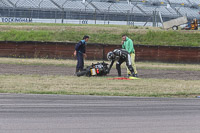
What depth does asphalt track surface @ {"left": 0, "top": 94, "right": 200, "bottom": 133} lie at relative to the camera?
610cm

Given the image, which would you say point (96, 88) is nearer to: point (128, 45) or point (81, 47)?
point (128, 45)

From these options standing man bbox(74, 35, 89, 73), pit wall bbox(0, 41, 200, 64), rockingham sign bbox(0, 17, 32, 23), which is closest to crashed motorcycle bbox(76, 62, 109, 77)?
standing man bbox(74, 35, 89, 73)

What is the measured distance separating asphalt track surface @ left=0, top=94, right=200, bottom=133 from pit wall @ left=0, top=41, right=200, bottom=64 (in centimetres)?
1601

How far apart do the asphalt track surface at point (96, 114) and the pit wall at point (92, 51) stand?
1601 cm

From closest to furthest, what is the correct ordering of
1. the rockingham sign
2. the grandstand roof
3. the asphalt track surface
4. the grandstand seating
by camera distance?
the asphalt track surface, the rockingham sign, the grandstand seating, the grandstand roof

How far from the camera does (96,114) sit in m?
7.33

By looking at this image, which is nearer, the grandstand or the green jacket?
the green jacket

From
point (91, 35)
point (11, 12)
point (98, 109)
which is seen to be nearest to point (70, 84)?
point (98, 109)

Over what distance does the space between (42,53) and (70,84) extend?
13.5 metres

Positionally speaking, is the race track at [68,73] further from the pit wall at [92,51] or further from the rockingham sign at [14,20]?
the rockingham sign at [14,20]

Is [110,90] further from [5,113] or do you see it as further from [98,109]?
[5,113]

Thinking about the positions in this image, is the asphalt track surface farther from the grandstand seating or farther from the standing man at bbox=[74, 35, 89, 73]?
the grandstand seating

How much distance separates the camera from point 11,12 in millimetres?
36938

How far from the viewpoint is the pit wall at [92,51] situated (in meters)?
25.4
